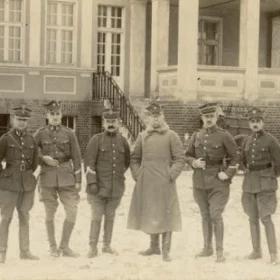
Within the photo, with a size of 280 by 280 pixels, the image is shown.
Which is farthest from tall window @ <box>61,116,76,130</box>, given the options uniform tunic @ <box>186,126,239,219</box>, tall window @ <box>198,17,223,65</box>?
uniform tunic @ <box>186,126,239,219</box>

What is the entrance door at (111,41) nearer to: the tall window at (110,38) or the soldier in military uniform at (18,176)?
the tall window at (110,38)

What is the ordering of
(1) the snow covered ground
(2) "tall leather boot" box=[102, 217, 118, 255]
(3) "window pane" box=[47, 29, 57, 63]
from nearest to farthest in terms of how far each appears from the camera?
(1) the snow covered ground, (2) "tall leather boot" box=[102, 217, 118, 255], (3) "window pane" box=[47, 29, 57, 63]

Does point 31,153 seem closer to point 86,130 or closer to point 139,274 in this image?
point 139,274

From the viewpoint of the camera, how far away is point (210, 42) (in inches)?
1024

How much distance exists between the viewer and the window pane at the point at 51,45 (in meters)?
22.6

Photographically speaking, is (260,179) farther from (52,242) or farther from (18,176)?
(18,176)

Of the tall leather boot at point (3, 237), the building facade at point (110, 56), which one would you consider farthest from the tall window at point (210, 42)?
the tall leather boot at point (3, 237)

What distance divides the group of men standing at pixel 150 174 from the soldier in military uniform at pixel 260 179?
1cm

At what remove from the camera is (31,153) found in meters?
8.71

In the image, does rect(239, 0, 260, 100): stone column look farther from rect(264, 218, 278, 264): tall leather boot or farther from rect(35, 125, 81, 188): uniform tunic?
rect(35, 125, 81, 188): uniform tunic

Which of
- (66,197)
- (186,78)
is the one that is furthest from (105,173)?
(186,78)

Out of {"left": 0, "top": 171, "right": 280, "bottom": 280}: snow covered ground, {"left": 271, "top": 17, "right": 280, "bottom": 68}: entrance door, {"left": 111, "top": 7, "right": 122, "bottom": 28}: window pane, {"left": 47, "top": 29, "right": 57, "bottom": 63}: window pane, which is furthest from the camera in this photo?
{"left": 271, "top": 17, "right": 280, "bottom": 68}: entrance door

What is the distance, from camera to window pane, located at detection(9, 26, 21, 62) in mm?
22172

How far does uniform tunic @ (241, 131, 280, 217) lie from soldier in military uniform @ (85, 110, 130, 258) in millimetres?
1473
